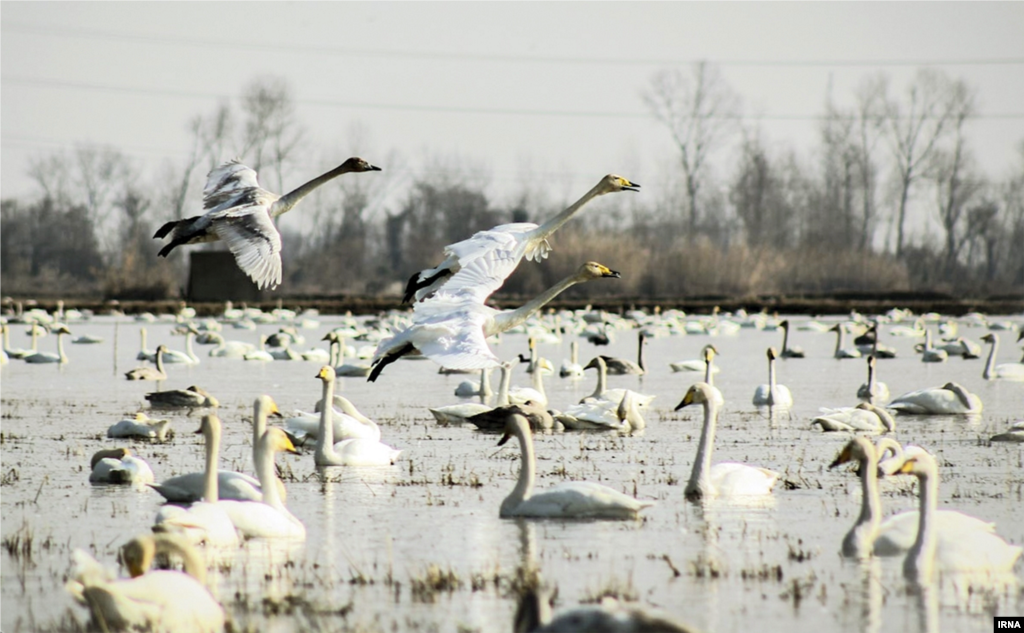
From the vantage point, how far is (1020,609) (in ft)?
19.3

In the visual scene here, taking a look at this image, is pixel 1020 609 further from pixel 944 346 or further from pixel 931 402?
pixel 944 346

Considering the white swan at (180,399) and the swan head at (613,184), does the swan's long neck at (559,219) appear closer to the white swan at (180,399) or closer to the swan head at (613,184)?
the swan head at (613,184)

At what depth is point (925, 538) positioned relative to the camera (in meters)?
6.41

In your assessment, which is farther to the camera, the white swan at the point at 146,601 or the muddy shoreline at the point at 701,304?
the muddy shoreline at the point at 701,304

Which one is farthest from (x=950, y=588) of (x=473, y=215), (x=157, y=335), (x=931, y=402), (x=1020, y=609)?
(x=473, y=215)

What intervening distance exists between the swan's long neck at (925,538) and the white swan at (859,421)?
6.69 m

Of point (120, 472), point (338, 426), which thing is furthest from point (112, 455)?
point (338, 426)


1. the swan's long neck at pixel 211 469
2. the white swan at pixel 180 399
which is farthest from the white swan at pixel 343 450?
the white swan at pixel 180 399

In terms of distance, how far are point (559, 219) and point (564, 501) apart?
12.4ft

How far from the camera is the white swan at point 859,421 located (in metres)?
13.1

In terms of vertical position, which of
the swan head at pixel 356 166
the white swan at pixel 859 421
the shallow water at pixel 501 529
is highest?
the swan head at pixel 356 166

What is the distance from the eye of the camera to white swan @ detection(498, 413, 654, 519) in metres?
7.93

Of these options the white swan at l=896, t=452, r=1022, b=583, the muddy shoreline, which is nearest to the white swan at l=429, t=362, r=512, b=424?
the white swan at l=896, t=452, r=1022, b=583

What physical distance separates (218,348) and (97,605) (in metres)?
23.5
